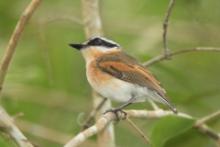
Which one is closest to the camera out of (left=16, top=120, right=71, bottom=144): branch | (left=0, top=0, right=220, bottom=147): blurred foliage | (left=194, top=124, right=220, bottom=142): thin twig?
(left=194, top=124, right=220, bottom=142): thin twig

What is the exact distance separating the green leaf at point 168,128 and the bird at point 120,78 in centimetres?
27

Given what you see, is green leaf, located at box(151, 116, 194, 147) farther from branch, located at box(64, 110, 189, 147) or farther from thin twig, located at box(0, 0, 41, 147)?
thin twig, located at box(0, 0, 41, 147)

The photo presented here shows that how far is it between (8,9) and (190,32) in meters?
1.33

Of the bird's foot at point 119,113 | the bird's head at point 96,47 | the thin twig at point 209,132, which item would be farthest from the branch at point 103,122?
the bird's head at point 96,47

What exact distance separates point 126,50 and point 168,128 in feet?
7.35

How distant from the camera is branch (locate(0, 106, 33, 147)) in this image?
351 centimetres

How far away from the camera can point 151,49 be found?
6348mm

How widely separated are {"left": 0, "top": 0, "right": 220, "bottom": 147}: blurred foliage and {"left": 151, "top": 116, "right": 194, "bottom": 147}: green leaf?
1284 millimetres

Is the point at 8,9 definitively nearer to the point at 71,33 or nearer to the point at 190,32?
the point at 71,33

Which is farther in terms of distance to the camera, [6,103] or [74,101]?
[74,101]

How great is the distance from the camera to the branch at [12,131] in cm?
351

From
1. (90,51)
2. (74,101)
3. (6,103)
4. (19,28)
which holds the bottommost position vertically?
(74,101)

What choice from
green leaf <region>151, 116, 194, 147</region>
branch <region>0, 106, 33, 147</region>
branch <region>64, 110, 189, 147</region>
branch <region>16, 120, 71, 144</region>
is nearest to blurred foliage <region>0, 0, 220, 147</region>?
branch <region>16, 120, 71, 144</region>

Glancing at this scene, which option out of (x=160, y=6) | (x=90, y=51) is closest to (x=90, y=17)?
(x=90, y=51)
